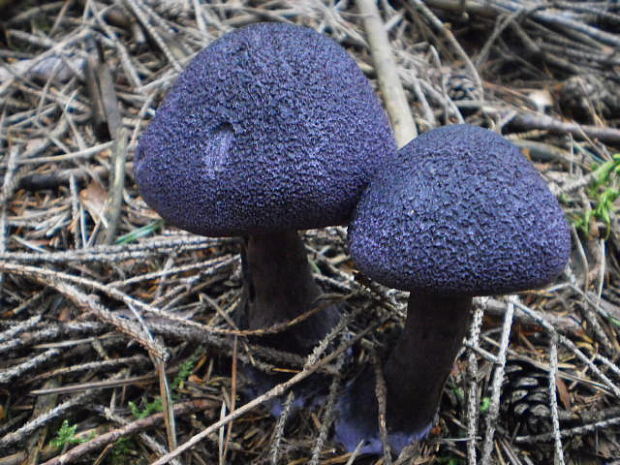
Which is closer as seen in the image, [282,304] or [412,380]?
[412,380]

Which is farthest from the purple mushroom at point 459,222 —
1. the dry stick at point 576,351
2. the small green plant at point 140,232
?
the small green plant at point 140,232

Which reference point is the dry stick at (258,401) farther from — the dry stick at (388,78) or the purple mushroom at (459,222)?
the dry stick at (388,78)

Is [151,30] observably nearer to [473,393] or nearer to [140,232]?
[140,232]

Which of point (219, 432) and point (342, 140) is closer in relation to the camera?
point (342, 140)

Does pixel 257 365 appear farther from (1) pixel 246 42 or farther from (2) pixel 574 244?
(2) pixel 574 244

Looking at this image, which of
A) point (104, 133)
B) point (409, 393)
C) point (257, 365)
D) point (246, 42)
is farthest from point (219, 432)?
point (104, 133)

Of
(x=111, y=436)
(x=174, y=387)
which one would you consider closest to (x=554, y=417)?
(x=174, y=387)
